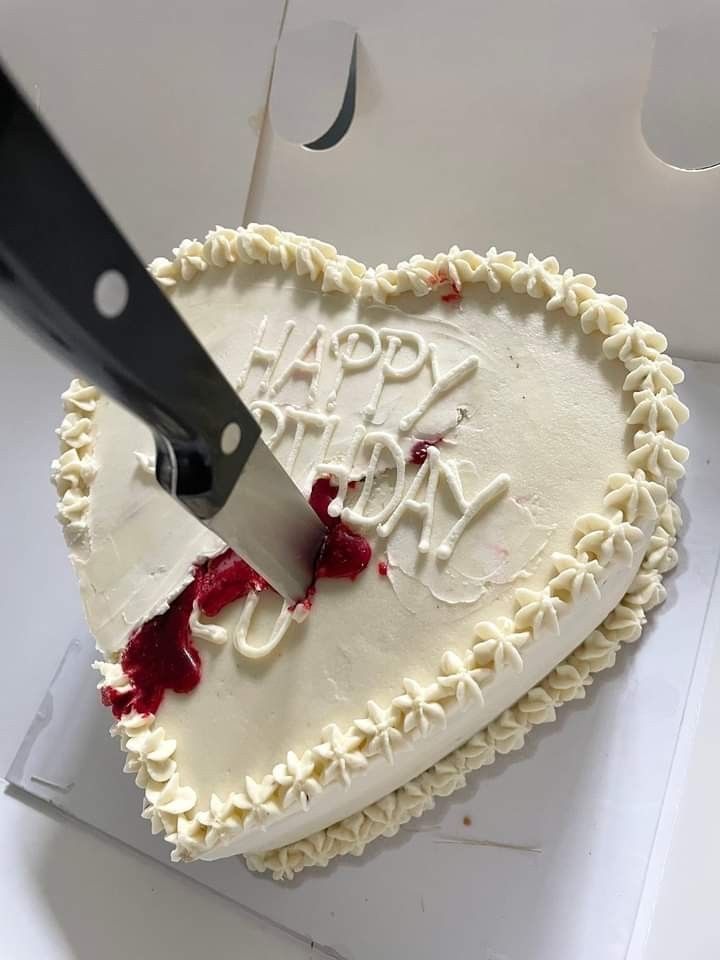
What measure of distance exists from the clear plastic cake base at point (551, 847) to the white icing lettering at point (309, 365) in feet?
A: 1.75

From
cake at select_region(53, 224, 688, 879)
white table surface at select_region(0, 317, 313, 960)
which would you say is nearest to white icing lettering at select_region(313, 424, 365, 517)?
cake at select_region(53, 224, 688, 879)

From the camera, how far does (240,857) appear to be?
1270 mm

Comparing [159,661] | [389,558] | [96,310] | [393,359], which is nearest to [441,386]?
[393,359]

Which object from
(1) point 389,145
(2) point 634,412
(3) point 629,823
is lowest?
(3) point 629,823

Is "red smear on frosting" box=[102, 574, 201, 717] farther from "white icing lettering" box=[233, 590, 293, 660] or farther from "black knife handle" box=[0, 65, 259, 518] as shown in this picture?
"black knife handle" box=[0, 65, 259, 518]

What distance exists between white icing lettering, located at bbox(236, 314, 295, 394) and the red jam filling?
0.18 meters

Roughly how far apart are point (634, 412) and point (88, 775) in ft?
3.04

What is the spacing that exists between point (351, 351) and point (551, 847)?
0.66 meters

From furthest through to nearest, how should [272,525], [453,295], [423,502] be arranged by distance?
1. [453,295]
2. [423,502]
3. [272,525]

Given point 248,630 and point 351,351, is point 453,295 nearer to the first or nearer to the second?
point 351,351

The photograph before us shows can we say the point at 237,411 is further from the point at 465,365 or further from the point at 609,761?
the point at 609,761

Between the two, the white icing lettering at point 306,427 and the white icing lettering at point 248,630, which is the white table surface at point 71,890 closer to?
the white icing lettering at point 248,630

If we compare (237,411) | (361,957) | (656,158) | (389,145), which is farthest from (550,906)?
(389,145)

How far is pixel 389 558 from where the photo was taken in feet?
3.41
